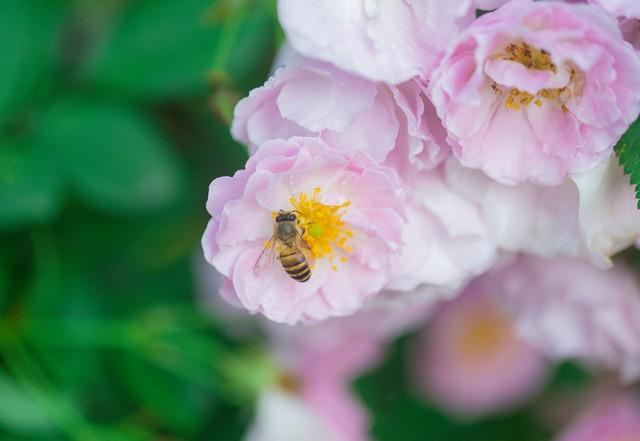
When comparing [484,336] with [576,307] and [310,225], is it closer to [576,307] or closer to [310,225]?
[576,307]

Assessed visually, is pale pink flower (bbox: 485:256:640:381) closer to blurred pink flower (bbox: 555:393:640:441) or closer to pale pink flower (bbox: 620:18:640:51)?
blurred pink flower (bbox: 555:393:640:441)

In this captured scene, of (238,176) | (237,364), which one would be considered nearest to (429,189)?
(238,176)

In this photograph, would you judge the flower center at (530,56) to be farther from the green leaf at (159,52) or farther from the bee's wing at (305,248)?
the green leaf at (159,52)

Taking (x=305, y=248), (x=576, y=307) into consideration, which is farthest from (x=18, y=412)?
(x=576, y=307)

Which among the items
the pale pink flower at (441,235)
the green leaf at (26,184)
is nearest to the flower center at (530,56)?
the pale pink flower at (441,235)

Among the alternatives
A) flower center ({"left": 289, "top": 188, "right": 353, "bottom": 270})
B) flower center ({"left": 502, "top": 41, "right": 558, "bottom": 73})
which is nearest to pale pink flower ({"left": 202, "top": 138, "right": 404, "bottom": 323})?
flower center ({"left": 289, "top": 188, "right": 353, "bottom": 270})

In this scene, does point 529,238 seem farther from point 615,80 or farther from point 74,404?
point 74,404
